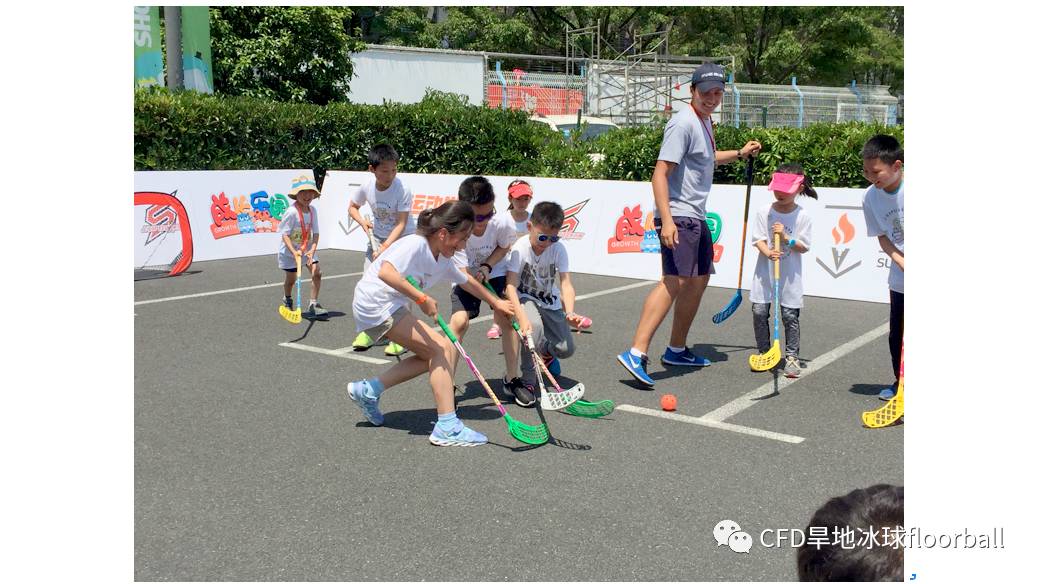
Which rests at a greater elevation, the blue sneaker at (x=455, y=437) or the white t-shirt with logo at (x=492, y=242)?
the white t-shirt with logo at (x=492, y=242)

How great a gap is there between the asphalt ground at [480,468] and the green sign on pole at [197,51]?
10146mm

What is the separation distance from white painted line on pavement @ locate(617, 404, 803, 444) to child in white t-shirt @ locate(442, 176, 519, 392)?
2.88ft

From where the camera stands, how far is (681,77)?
3266cm

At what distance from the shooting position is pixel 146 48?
15875 mm

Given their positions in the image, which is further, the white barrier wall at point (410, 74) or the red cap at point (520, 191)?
the white barrier wall at point (410, 74)

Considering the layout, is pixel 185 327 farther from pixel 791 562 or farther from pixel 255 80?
pixel 255 80

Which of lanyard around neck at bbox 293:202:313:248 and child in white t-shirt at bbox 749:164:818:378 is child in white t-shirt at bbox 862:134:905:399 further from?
lanyard around neck at bbox 293:202:313:248

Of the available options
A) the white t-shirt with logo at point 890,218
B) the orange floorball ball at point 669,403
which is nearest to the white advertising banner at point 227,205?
the orange floorball ball at point 669,403

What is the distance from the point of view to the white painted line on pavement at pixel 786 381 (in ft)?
20.2

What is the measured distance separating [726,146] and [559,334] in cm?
828

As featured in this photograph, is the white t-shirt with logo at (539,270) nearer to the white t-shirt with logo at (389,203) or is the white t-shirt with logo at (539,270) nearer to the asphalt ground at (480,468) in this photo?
the asphalt ground at (480,468)

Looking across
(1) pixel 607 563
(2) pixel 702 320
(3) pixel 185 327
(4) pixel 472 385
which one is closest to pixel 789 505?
(1) pixel 607 563

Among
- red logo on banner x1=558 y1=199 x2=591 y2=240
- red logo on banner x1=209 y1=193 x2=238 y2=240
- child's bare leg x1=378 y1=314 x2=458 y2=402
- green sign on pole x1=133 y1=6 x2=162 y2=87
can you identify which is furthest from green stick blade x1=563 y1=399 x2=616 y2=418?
green sign on pole x1=133 y1=6 x2=162 y2=87

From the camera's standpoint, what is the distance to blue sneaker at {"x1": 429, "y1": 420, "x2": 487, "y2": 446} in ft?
18.0
